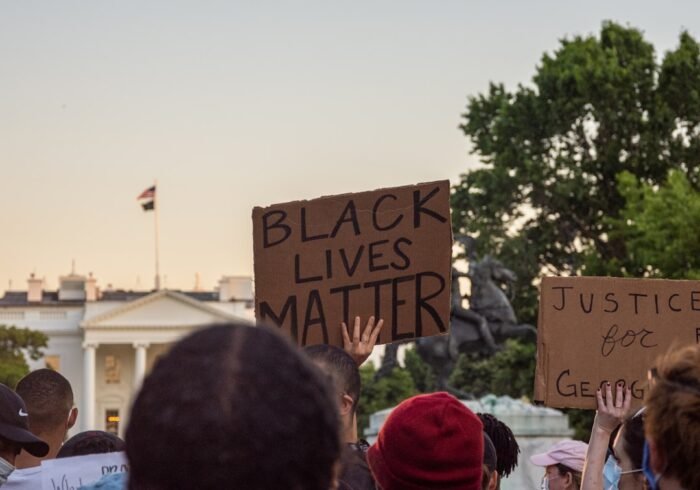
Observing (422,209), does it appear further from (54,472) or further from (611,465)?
(54,472)

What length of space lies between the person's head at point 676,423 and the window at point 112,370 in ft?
322

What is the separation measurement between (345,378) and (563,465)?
2248 mm

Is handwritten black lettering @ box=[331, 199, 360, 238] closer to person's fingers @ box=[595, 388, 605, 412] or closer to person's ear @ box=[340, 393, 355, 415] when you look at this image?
person's fingers @ box=[595, 388, 605, 412]

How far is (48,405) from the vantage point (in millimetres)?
4996

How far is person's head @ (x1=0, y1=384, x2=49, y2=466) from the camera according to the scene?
172 inches

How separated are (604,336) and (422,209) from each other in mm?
744

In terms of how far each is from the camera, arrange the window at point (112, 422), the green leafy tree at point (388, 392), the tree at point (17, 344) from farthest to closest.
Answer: the green leafy tree at point (388, 392), the tree at point (17, 344), the window at point (112, 422)

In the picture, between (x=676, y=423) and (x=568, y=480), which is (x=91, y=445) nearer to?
(x=568, y=480)

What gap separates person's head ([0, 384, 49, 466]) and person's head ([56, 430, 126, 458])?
0.66 metres

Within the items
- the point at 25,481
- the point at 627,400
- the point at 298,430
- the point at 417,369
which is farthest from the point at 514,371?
the point at 298,430

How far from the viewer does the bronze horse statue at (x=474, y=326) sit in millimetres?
21453

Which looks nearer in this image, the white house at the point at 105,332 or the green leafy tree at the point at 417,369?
the green leafy tree at the point at 417,369

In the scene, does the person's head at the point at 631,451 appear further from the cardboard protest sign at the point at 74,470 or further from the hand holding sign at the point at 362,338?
the cardboard protest sign at the point at 74,470

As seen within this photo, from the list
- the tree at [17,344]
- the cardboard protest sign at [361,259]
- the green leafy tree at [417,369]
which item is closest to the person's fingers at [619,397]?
the cardboard protest sign at [361,259]
